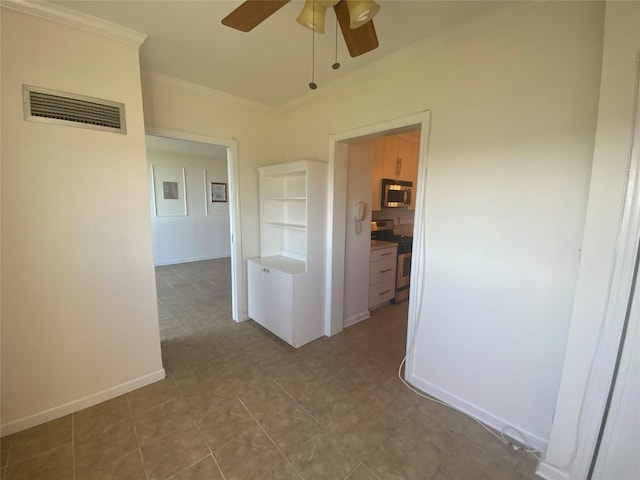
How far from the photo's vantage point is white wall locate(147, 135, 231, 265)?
573cm

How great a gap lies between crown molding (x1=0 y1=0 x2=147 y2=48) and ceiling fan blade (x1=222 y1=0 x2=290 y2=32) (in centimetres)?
106

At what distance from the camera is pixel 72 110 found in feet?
5.54

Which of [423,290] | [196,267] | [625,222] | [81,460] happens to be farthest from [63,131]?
[196,267]

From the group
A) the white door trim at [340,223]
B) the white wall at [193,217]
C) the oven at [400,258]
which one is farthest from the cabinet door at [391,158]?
the white wall at [193,217]

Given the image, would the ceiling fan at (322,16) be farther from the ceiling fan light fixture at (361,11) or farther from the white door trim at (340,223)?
the white door trim at (340,223)

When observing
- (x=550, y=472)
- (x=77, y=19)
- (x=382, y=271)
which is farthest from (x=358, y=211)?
(x=77, y=19)

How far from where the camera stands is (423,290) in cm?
206

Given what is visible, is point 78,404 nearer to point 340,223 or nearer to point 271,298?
point 271,298

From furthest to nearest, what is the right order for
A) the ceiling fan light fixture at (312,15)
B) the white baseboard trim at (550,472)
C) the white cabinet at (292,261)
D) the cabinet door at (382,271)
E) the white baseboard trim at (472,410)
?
1. the cabinet door at (382,271)
2. the white cabinet at (292,261)
3. the white baseboard trim at (472,410)
4. the white baseboard trim at (550,472)
5. the ceiling fan light fixture at (312,15)

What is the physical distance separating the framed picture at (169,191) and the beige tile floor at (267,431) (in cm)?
416

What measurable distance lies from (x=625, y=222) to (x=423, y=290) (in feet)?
3.75

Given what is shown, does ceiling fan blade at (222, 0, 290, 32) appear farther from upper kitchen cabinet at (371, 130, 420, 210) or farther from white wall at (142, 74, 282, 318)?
upper kitchen cabinet at (371, 130, 420, 210)

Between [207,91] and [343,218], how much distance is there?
1.88m

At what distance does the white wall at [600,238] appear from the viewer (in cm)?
115
